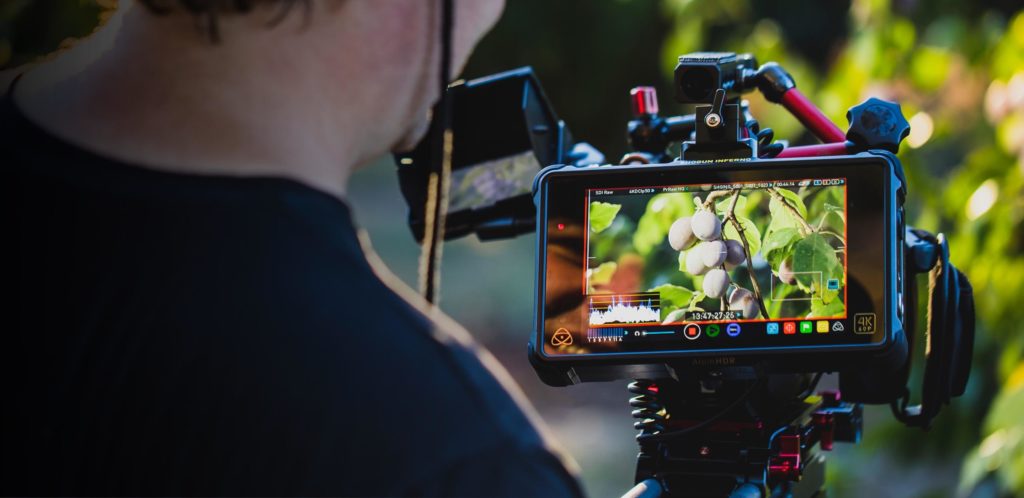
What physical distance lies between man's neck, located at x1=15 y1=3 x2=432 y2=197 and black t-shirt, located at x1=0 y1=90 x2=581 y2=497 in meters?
0.02

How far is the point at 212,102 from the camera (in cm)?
92

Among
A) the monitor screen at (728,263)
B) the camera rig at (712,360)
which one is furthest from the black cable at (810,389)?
the monitor screen at (728,263)

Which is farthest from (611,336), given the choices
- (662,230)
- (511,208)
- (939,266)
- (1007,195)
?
(1007,195)

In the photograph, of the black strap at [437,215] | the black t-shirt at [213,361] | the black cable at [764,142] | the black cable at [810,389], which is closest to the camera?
the black t-shirt at [213,361]

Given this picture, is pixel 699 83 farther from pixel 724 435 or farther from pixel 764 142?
pixel 724 435

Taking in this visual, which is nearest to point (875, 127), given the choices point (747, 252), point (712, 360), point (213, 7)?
point (747, 252)

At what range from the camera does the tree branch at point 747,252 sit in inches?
63.5

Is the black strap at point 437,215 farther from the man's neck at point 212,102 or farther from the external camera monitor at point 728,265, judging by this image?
the external camera monitor at point 728,265

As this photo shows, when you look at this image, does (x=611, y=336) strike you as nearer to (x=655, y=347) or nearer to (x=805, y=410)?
(x=655, y=347)

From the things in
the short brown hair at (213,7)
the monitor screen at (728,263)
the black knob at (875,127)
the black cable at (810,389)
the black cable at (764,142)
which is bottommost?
the black cable at (810,389)

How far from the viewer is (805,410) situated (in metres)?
1.82

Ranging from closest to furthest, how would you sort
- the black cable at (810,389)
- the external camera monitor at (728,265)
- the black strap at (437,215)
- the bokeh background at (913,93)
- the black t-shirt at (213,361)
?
the black t-shirt at (213,361) < the black strap at (437,215) < the external camera monitor at (728,265) < the black cable at (810,389) < the bokeh background at (913,93)

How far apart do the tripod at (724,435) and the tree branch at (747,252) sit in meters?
0.08

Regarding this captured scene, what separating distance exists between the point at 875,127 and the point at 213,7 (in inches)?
38.1
